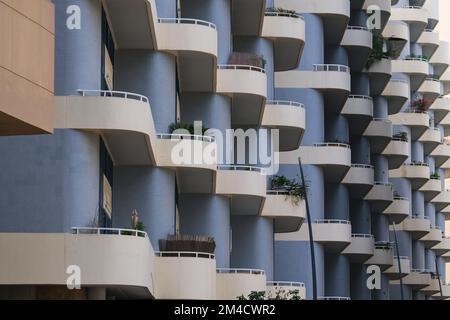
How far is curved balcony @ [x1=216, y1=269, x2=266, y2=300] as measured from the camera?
53.1 metres

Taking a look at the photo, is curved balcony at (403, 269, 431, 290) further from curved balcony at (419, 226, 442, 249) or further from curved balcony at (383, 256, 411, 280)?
curved balcony at (383, 256, 411, 280)

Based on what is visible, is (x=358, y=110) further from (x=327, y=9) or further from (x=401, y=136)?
(x=401, y=136)

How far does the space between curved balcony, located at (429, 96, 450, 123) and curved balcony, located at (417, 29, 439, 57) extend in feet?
18.6

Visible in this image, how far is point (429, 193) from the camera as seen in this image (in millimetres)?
117500

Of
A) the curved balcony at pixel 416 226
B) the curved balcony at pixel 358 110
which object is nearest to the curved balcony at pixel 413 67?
the curved balcony at pixel 416 226

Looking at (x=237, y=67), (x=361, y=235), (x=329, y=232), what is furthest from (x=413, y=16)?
(x=237, y=67)

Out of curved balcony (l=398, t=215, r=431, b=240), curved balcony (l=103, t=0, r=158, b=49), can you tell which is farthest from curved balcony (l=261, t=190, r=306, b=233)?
curved balcony (l=398, t=215, r=431, b=240)

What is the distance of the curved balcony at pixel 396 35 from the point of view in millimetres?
100594

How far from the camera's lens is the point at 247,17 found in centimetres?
6200

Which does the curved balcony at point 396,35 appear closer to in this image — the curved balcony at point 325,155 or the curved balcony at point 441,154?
the curved balcony at point 441,154

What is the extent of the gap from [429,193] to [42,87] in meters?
88.7

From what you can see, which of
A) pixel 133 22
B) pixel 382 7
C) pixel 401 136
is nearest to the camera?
pixel 133 22

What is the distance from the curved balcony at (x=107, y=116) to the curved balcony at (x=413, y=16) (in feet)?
237

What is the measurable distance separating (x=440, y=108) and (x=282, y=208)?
2554 inches
